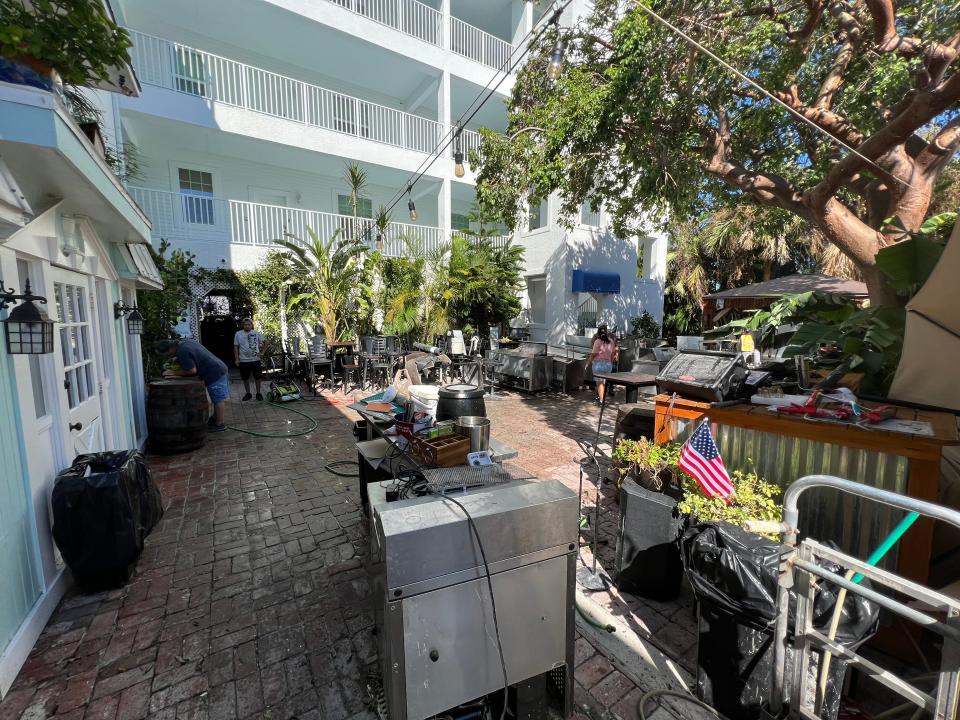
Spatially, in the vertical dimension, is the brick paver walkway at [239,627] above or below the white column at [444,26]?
below

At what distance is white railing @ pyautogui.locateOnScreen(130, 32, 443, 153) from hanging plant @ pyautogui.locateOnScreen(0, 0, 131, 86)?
10053 mm

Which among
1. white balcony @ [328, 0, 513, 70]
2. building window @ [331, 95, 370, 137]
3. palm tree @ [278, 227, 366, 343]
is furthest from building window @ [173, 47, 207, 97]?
palm tree @ [278, 227, 366, 343]

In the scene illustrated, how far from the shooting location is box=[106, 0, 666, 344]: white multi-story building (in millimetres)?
10703

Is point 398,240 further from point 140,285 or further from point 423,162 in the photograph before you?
point 140,285

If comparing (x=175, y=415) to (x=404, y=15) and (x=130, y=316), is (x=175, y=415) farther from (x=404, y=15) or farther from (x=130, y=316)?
(x=404, y=15)

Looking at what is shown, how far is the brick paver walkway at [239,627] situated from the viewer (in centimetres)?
224

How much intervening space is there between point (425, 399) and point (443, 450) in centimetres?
70

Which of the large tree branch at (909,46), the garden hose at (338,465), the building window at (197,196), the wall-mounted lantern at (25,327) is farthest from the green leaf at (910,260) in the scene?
the building window at (197,196)

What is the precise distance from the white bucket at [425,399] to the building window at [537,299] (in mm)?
12438

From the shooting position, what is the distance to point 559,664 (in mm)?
2018

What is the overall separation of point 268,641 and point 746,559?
9.40 ft

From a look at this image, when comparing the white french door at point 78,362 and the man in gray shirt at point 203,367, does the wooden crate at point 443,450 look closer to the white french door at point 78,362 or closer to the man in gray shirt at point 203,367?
the white french door at point 78,362

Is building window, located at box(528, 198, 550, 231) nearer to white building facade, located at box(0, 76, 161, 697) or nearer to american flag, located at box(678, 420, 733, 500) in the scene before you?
white building facade, located at box(0, 76, 161, 697)

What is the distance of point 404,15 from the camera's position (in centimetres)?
1281
